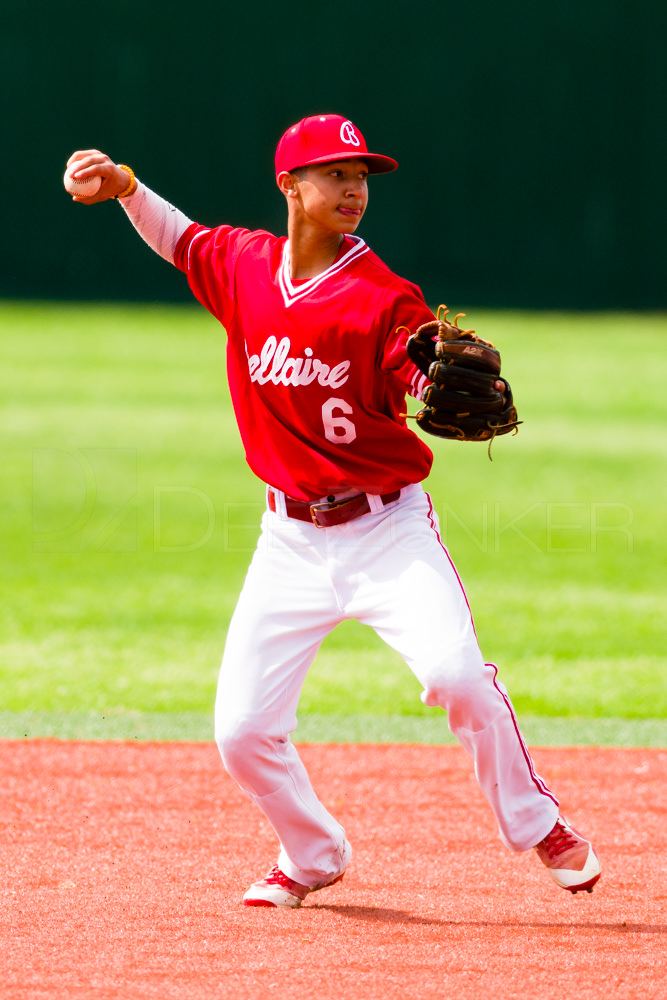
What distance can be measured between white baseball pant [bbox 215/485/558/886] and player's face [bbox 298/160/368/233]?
795 mm

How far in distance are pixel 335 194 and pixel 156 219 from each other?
679 mm

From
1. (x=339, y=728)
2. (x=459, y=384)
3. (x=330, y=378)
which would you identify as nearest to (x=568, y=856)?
(x=459, y=384)

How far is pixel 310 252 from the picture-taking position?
3824 millimetres

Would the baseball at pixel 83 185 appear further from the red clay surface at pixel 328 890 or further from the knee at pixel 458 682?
the red clay surface at pixel 328 890

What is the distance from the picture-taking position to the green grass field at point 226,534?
709 cm

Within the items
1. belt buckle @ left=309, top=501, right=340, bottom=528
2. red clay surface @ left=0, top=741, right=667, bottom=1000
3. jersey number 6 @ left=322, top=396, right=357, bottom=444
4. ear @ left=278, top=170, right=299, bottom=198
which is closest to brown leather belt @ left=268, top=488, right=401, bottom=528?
belt buckle @ left=309, top=501, right=340, bottom=528

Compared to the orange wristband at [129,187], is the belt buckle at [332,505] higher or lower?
lower

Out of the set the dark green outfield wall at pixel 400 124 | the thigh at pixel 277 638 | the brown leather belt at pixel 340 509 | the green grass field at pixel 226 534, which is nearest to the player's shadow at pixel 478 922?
the thigh at pixel 277 638

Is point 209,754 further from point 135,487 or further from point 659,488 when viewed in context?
point 659,488

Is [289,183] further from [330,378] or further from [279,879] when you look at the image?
[279,879]

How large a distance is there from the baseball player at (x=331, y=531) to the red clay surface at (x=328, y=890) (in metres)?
0.23

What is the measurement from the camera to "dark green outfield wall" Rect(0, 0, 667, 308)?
2248cm

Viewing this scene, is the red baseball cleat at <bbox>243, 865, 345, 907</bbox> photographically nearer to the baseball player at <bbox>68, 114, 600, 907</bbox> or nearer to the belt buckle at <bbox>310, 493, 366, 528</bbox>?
the baseball player at <bbox>68, 114, 600, 907</bbox>

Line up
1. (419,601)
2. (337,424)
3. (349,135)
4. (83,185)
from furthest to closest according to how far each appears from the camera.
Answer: (83,185) < (349,135) < (337,424) < (419,601)
